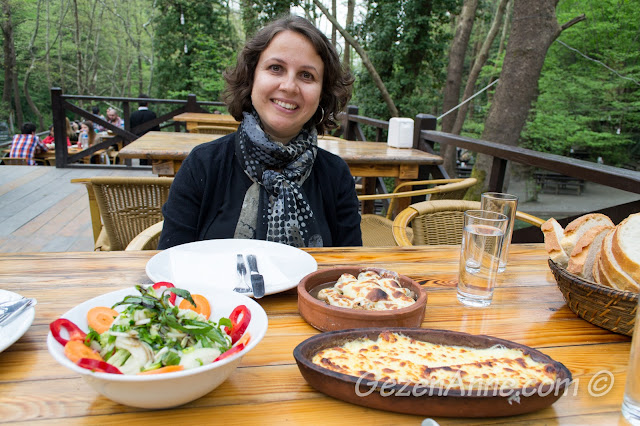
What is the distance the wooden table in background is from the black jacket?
126 centimetres

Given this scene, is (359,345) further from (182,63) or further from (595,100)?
(182,63)

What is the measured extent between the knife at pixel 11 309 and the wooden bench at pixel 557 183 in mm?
15201

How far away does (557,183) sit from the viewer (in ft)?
47.4

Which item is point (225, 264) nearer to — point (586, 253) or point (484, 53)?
point (586, 253)

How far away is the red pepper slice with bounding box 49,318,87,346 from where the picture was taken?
2.20 ft

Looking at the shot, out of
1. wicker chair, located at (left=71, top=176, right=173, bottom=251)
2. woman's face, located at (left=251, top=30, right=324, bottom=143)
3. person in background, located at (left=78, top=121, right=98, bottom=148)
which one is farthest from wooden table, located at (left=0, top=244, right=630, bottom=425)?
person in background, located at (left=78, top=121, right=98, bottom=148)

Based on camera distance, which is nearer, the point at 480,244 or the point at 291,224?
the point at 480,244

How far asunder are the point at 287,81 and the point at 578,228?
104 cm

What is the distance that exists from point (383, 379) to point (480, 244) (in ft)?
1.59

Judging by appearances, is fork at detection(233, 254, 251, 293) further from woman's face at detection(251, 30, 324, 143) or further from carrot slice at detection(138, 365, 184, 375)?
woman's face at detection(251, 30, 324, 143)

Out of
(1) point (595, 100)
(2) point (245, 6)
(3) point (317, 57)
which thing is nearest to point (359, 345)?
(3) point (317, 57)

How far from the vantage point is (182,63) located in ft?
59.4

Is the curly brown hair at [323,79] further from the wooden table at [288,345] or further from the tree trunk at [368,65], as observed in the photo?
the tree trunk at [368,65]

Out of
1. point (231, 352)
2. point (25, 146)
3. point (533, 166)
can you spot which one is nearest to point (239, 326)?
point (231, 352)
